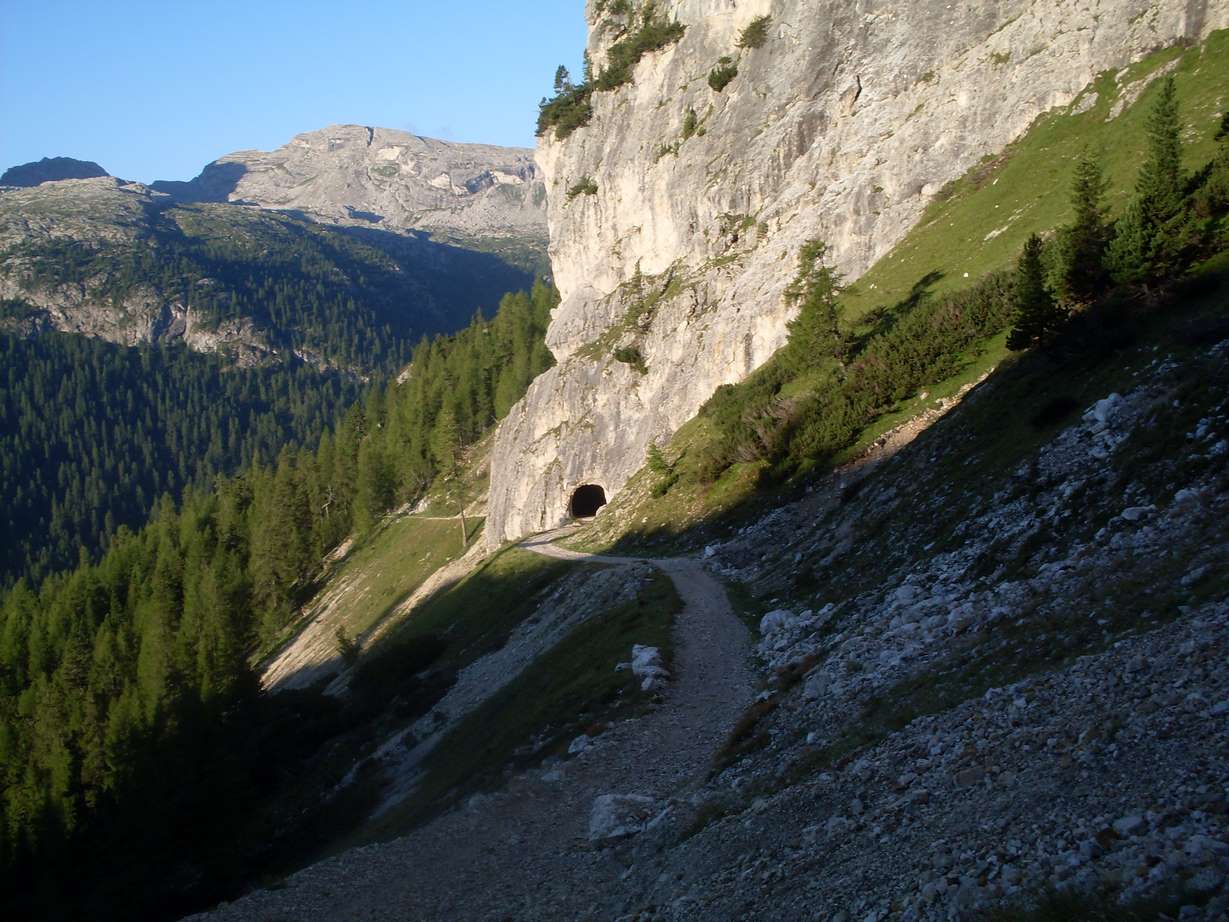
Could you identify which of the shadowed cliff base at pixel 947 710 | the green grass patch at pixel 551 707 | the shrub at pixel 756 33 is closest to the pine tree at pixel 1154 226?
the shadowed cliff base at pixel 947 710

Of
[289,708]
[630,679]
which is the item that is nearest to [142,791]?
[289,708]

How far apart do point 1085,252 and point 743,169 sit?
45062 millimetres

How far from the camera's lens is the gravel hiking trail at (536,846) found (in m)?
15.3

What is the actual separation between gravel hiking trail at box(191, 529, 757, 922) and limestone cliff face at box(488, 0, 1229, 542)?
1564 inches

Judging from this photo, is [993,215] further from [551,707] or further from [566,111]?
[566,111]

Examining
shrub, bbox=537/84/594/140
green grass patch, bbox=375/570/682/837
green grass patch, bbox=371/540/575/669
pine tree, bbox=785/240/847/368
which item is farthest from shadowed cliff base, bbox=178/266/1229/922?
shrub, bbox=537/84/594/140

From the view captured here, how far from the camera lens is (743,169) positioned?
68.0m

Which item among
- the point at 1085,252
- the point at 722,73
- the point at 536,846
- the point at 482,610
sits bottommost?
the point at 482,610

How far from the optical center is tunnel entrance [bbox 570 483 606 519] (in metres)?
75.0

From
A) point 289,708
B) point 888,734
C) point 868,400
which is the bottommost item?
point 289,708

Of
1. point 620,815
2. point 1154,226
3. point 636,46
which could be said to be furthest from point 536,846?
point 636,46

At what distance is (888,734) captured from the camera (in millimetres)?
13039

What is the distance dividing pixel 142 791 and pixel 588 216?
66.3m

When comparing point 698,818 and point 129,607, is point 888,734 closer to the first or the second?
point 698,818
